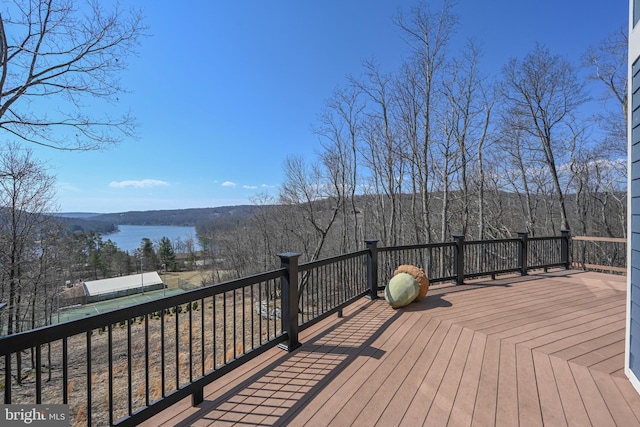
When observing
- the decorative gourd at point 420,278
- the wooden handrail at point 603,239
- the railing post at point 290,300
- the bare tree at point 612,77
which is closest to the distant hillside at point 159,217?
the bare tree at point 612,77

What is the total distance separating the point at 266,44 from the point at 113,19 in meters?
4.50

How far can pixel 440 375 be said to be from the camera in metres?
2.35

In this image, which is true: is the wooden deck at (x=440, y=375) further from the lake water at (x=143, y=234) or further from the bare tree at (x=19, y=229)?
the lake water at (x=143, y=234)

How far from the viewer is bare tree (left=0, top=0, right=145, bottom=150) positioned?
5.16 metres

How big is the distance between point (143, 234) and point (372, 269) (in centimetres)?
6348

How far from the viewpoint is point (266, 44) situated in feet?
29.8

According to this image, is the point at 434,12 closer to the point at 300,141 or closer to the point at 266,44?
the point at 266,44

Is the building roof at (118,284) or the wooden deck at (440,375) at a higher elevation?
the wooden deck at (440,375)

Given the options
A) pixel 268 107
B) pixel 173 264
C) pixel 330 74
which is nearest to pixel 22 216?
pixel 268 107

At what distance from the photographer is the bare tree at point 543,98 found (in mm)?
11070

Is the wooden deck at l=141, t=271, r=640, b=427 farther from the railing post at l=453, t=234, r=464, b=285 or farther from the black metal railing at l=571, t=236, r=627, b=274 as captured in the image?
the black metal railing at l=571, t=236, r=627, b=274

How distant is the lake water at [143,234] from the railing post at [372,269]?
4441cm

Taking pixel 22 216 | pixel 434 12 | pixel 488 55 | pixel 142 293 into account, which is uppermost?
pixel 434 12

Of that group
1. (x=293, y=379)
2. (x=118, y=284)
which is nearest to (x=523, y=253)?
(x=293, y=379)
